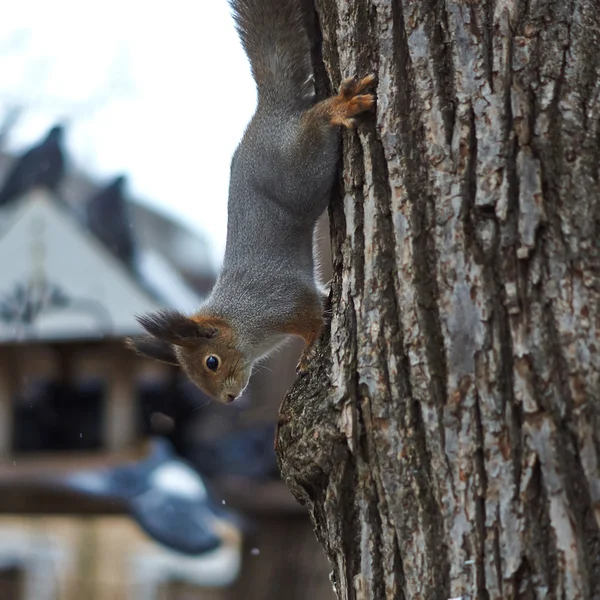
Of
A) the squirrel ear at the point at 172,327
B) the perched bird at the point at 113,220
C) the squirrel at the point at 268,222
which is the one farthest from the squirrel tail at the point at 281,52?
the perched bird at the point at 113,220

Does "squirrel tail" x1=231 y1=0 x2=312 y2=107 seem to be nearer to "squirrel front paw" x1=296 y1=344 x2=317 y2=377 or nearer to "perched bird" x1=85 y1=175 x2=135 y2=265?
"squirrel front paw" x1=296 y1=344 x2=317 y2=377

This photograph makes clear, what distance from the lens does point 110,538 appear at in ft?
17.6

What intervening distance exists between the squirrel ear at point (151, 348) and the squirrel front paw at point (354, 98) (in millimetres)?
1050

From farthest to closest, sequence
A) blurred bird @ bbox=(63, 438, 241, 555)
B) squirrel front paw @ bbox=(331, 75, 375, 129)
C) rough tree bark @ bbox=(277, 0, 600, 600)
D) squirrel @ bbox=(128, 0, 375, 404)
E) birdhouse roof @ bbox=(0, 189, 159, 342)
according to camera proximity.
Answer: birdhouse roof @ bbox=(0, 189, 159, 342)
blurred bird @ bbox=(63, 438, 241, 555)
squirrel @ bbox=(128, 0, 375, 404)
squirrel front paw @ bbox=(331, 75, 375, 129)
rough tree bark @ bbox=(277, 0, 600, 600)

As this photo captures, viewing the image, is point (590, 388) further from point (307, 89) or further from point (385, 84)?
point (307, 89)

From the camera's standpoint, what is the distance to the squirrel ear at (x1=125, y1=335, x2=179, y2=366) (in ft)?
8.23

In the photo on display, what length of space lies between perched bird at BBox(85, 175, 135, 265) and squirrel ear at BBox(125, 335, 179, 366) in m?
3.22

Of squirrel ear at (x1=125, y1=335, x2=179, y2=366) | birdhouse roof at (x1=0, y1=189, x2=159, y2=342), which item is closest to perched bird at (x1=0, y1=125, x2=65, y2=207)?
birdhouse roof at (x1=0, y1=189, x2=159, y2=342)

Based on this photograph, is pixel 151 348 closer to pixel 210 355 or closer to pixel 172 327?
pixel 210 355

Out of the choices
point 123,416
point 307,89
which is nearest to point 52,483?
point 123,416

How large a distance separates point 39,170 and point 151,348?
3.77 metres

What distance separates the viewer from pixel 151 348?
8.37 feet

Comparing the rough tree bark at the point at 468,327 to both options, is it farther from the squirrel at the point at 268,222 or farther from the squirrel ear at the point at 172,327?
the squirrel ear at the point at 172,327

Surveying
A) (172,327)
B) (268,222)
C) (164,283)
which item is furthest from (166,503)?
(268,222)
